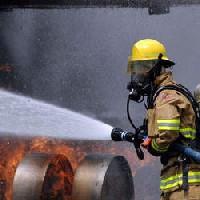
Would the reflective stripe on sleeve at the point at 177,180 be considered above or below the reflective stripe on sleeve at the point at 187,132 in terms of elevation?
below

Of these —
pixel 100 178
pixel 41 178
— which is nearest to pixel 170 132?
pixel 100 178

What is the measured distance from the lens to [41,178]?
6.06m

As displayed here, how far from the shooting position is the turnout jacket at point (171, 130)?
4.57 meters

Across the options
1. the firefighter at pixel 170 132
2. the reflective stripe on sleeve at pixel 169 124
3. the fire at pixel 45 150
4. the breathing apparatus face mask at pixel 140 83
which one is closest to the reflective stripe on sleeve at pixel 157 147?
the firefighter at pixel 170 132

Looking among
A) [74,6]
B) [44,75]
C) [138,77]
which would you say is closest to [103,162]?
[138,77]

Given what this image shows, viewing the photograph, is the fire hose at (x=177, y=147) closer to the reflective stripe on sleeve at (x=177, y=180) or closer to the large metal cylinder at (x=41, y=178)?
the reflective stripe on sleeve at (x=177, y=180)

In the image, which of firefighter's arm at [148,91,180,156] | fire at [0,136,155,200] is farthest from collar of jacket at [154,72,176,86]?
fire at [0,136,155,200]

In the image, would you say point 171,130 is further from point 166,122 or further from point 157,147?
point 157,147

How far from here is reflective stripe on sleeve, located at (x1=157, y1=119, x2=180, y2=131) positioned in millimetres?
4555

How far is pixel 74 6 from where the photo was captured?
10.2 metres

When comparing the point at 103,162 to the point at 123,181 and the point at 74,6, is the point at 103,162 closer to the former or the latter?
the point at 123,181

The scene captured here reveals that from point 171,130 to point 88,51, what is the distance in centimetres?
992

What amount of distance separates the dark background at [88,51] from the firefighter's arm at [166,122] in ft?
26.5

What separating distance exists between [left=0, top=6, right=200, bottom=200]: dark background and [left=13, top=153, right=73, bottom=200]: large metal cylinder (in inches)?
250
